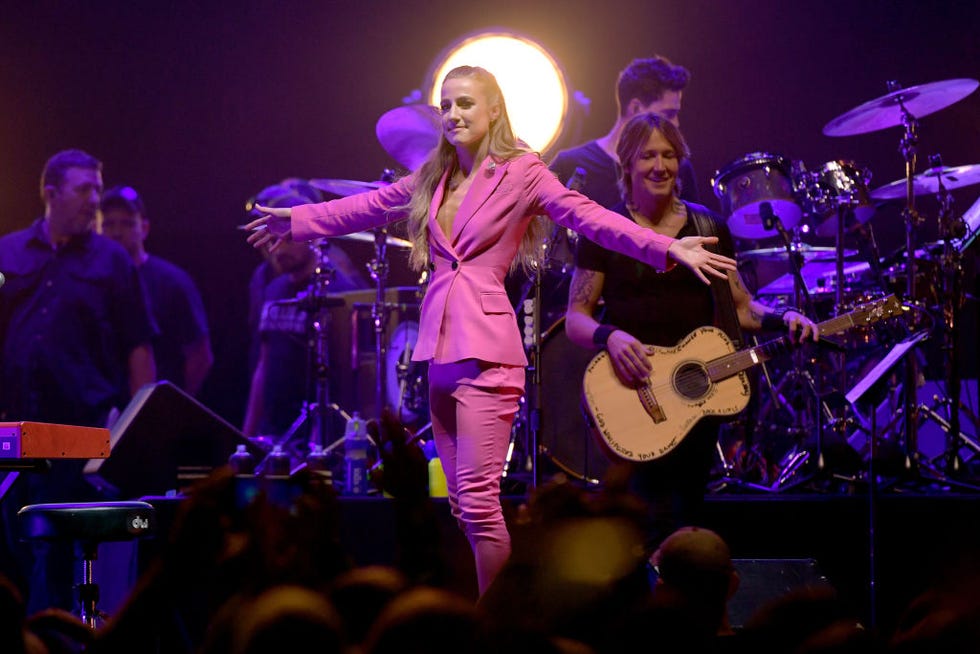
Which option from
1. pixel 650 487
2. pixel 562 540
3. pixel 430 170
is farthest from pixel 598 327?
pixel 562 540

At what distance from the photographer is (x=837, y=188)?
255 inches

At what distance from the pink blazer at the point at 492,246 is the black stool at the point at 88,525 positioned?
1.25 metres

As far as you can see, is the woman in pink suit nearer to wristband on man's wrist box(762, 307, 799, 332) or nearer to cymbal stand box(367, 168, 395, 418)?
wristband on man's wrist box(762, 307, 799, 332)

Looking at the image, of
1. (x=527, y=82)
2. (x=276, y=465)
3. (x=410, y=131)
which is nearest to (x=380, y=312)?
(x=410, y=131)

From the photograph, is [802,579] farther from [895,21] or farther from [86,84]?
[86,84]

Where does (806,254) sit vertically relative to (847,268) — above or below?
above

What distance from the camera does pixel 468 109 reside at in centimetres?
343

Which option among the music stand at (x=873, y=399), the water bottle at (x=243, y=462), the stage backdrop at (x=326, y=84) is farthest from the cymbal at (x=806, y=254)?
the water bottle at (x=243, y=462)

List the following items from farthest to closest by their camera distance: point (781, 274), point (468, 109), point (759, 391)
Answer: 1. point (781, 274)
2. point (759, 391)
3. point (468, 109)

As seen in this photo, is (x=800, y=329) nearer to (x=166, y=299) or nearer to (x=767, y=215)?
(x=767, y=215)

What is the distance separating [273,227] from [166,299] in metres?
5.25

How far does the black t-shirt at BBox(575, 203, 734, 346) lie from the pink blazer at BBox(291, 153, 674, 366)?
31.7 inches

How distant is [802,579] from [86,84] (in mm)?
7150

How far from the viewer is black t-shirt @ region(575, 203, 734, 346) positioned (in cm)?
415
